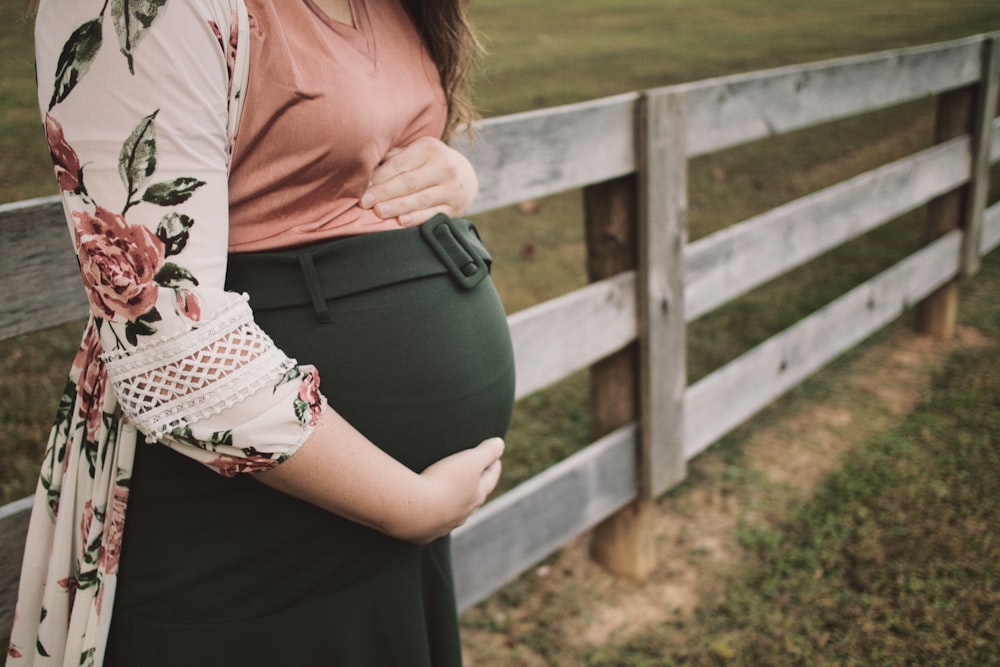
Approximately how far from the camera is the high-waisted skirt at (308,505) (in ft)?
3.33

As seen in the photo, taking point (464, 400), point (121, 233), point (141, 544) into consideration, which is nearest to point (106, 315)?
point (121, 233)

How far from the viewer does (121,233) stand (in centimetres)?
78

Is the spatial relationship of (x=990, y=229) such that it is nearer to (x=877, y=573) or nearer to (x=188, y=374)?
(x=877, y=573)

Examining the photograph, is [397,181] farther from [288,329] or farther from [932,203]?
[932,203]

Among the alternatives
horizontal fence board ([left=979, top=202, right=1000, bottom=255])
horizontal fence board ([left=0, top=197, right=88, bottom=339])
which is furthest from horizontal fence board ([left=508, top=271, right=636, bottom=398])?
horizontal fence board ([left=979, top=202, right=1000, bottom=255])

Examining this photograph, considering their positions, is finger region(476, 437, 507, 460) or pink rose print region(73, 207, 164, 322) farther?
finger region(476, 437, 507, 460)

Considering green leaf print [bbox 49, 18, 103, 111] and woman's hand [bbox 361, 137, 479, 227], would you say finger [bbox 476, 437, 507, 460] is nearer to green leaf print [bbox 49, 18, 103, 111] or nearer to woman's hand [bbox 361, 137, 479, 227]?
woman's hand [bbox 361, 137, 479, 227]

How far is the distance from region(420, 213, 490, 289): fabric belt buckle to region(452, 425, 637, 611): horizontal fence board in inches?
42.4

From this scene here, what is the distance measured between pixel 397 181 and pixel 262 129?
248 mm

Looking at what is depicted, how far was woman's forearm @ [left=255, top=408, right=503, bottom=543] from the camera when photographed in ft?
2.99

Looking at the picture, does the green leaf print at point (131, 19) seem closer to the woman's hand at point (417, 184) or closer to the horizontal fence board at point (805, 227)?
the woman's hand at point (417, 184)

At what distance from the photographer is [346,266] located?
41.1 inches

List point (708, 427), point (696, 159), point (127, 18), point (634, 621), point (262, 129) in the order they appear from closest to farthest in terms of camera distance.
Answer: point (127, 18)
point (262, 129)
point (634, 621)
point (708, 427)
point (696, 159)

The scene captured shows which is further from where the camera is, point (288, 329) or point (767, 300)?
point (767, 300)
